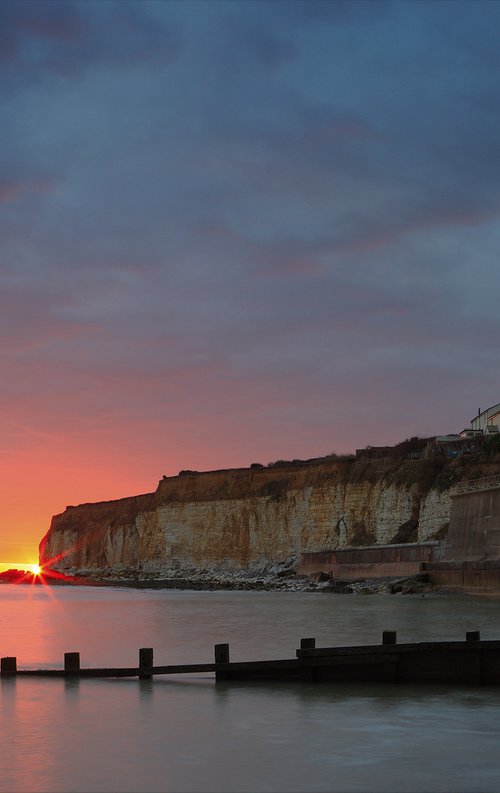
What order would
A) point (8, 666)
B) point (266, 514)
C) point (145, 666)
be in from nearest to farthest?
point (145, 666) → point (8, 666) → point (266, 514)

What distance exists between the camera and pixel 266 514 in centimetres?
8644

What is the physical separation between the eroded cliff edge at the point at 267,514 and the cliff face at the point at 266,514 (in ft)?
0.29

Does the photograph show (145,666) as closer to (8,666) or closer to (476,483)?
(8,666)

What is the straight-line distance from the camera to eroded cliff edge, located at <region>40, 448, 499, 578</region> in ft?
223

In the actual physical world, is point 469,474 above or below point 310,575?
above

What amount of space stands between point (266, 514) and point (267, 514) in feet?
0.67

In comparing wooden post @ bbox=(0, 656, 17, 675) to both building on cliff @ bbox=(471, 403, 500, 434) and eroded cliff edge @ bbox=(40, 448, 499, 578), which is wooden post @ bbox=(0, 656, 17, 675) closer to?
eroded cliff edge @ bbox=(40, 448, 499, 578)

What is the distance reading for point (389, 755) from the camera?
38.1 feet

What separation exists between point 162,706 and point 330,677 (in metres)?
2.87

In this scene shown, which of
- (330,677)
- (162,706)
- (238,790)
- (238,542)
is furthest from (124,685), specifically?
(238,542)

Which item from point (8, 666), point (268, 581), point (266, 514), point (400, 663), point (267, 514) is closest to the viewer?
point (400, 663)

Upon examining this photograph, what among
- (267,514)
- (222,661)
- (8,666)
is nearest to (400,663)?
(222,661)

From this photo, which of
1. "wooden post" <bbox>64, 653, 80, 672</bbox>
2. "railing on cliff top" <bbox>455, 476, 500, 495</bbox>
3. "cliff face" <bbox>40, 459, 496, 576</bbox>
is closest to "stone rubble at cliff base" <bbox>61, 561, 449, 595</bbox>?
"cliff face" <bbox>40, 459, 496, 576</bbox>

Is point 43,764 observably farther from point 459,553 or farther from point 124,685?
point 459,553
